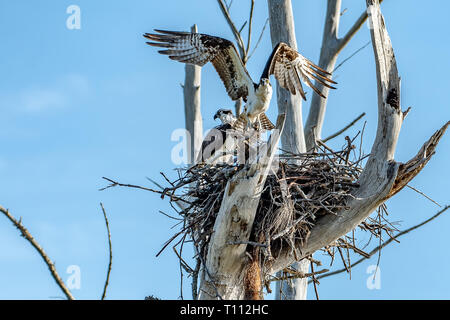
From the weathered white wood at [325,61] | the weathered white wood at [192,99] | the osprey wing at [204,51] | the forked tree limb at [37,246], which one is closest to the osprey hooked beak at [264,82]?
the osprey wing at [204,51]

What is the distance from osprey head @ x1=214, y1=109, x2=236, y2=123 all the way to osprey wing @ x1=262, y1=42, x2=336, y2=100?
0.77m

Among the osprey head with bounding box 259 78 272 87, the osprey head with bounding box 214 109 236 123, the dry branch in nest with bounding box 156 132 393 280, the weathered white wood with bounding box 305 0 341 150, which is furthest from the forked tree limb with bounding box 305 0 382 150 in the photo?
the dry branch in nest with bounding box 156 132 393 280

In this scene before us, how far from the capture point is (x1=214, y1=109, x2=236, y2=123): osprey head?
25.8ft

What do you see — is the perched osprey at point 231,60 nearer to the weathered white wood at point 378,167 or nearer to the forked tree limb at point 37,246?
the weathered white wood at point 378,167

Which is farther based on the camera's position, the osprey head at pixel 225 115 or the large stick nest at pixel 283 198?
the osprey head at pixel 225 115

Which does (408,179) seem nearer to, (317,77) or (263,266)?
(263,266)

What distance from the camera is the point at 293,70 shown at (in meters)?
7.40

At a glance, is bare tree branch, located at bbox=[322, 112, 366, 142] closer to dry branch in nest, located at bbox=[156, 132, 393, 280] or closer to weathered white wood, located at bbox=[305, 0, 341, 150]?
weathered white wood, located at bbox=[305, 0, 341, 150]

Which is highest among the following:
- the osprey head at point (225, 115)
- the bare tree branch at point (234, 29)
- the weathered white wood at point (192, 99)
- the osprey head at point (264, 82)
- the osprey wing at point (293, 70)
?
the bare tree branch at point (234, 29)

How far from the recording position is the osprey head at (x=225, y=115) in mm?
7859

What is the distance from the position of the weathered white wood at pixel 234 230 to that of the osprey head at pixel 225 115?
2.98m

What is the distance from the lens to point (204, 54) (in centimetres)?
706

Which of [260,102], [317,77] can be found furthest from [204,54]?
[317,77]
